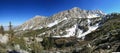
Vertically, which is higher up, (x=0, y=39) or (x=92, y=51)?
(x=0, y=39)

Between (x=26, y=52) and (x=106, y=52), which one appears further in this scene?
(x=26, y=52)

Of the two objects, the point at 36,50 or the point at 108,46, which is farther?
the point at 36,50

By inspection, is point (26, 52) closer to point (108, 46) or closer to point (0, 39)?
point (0, 39)

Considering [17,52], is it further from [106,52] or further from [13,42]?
[106,52]

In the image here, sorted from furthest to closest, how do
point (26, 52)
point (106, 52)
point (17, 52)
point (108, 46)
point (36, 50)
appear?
point (36, 50)
point (26, 52)
point (17, 52)
point (108, 46)
point (106, 52)

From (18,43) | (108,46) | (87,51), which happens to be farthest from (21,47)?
(108,46)

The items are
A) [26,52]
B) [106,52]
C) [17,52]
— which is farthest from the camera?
[26,52]

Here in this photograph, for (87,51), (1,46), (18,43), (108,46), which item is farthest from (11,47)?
(108,46)

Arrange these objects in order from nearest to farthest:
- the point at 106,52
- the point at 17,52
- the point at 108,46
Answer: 1. the point at 106,52
2. the point at 108,46
3. the point at 17,52

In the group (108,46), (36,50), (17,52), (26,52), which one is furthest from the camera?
(36,50)
